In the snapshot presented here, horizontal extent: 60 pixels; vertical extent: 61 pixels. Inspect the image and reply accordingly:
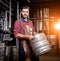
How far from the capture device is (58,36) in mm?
12820

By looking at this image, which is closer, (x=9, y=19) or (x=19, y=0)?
(x=9, y=19)

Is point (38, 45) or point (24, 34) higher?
point (24, 34)

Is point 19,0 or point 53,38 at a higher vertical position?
point 19,0

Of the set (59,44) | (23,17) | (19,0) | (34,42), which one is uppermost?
(19,0)

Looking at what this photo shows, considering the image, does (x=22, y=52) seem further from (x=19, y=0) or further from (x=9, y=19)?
(x=19, y=0)

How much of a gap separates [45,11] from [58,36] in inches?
58.7

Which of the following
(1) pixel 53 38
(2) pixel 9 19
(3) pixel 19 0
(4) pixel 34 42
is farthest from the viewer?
(1) pixel 53 38

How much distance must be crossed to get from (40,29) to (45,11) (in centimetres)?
99

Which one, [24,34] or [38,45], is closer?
[38,45]

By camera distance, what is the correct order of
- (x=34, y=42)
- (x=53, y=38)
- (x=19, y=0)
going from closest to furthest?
(x=34, y=42), (x=19, y=0), (x=53, y=38)

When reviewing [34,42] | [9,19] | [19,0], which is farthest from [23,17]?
[19,0]

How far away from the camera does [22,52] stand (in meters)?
3.49

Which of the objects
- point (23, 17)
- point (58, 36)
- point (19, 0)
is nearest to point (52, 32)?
point (58, 36)

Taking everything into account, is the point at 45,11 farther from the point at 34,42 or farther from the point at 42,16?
the point at 34,42
